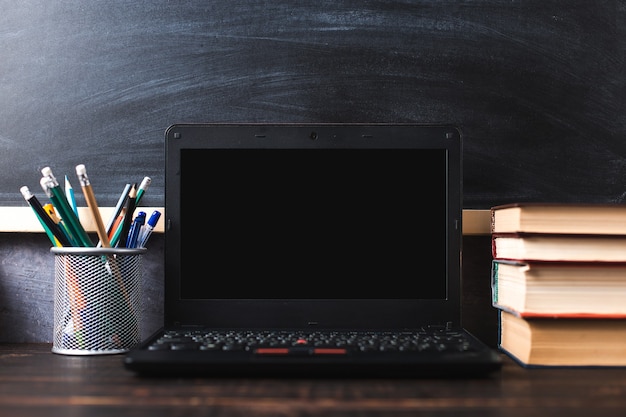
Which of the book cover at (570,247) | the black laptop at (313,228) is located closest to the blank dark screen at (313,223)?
the black laptop at (313,228)

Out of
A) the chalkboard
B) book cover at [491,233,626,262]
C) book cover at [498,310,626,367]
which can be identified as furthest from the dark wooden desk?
the chalkboard

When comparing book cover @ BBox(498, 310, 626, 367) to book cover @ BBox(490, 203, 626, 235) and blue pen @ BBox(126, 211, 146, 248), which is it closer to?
book cover @ BBox(490, 203, 626, 235)

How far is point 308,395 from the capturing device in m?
0.64

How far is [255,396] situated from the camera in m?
0.64

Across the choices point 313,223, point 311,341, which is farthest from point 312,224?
point 311,341

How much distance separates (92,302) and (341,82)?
50cm

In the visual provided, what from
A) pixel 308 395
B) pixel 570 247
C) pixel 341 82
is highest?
pixel 341 82

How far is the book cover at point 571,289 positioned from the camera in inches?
30.6

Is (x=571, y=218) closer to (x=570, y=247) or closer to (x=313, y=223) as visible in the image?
(x=570, y=247)

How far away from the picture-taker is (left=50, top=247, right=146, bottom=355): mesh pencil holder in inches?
33.9

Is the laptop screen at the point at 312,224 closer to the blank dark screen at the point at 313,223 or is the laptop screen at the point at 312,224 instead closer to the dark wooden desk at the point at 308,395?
the blank dark screen at the point at 313,223

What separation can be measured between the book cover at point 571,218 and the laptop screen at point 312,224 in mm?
127

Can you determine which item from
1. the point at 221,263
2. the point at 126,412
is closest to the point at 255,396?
the point at 126,412

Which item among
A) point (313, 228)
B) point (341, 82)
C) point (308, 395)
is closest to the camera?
point (308, 395)
